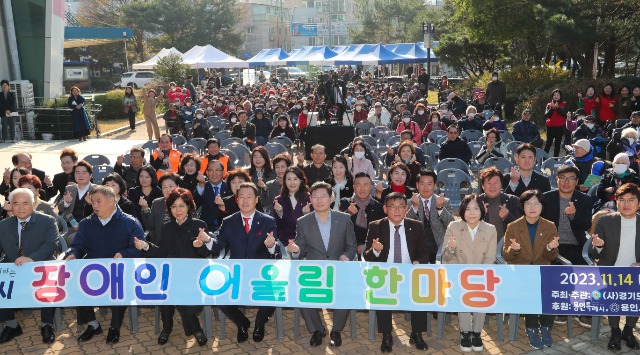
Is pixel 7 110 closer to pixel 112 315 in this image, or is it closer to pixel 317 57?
pixel 112 315

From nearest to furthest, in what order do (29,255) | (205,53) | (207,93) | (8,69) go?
(29,255) < (8,69) < (207,93) < (205,53)

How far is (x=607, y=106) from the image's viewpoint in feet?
51.8

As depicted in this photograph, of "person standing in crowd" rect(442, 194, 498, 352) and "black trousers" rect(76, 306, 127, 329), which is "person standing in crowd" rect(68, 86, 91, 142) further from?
"person standing in crowd" rect(442, 194, 498, 352)

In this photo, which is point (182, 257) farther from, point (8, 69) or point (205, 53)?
point (205, 53)

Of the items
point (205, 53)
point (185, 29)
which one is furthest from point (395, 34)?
point (205, 53)

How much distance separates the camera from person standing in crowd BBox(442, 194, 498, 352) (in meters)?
6.18

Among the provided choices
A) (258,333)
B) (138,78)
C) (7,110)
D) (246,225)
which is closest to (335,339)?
(258,333)

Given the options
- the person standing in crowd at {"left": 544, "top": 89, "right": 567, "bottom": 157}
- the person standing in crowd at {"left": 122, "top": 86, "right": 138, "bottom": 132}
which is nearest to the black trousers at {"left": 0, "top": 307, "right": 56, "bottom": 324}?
the person standing in crowd at {"left": 544, "top": 89, "right": 567, "bottom": 157}

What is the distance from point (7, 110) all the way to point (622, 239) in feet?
58.0

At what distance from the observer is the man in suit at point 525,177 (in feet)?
26.0

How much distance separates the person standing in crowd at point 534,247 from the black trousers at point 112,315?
3.93 metres

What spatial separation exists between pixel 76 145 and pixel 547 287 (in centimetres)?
1657

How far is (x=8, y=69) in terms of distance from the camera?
21219mm

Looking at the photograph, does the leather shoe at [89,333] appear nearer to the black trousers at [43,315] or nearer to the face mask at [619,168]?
the black trousers at [43,315]
